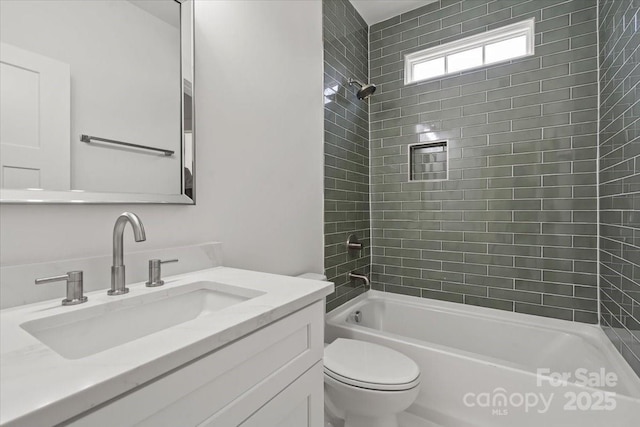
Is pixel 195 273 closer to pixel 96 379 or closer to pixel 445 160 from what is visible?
pixel 96 379

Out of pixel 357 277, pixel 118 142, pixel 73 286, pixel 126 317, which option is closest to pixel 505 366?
pixel 357 277

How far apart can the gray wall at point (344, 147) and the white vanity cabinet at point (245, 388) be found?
119cm

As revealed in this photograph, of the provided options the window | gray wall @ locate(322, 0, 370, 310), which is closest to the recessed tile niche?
gray wall @ locate(322, 0, 370, 310)

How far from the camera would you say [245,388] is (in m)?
0.68

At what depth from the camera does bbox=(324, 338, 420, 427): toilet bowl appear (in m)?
1.30

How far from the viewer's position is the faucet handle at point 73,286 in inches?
30.3

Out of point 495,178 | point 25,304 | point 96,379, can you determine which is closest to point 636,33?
point 495,178

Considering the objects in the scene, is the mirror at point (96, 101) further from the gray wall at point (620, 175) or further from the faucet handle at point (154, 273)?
the gray wall at point (620, 175)

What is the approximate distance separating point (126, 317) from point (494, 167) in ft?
7.85

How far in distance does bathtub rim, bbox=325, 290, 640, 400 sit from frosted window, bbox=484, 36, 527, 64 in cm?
189

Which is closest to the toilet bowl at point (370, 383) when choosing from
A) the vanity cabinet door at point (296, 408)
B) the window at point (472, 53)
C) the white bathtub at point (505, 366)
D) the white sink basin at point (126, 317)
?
the white bathtub at point (505, 366)

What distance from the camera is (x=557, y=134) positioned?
202 centimetres

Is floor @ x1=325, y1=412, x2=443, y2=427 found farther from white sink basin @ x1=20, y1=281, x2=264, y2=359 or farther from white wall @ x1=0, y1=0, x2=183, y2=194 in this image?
white wall @ x1=0, y1=0, x2=183, y2=194

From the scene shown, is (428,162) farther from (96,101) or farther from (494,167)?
(96,101)
